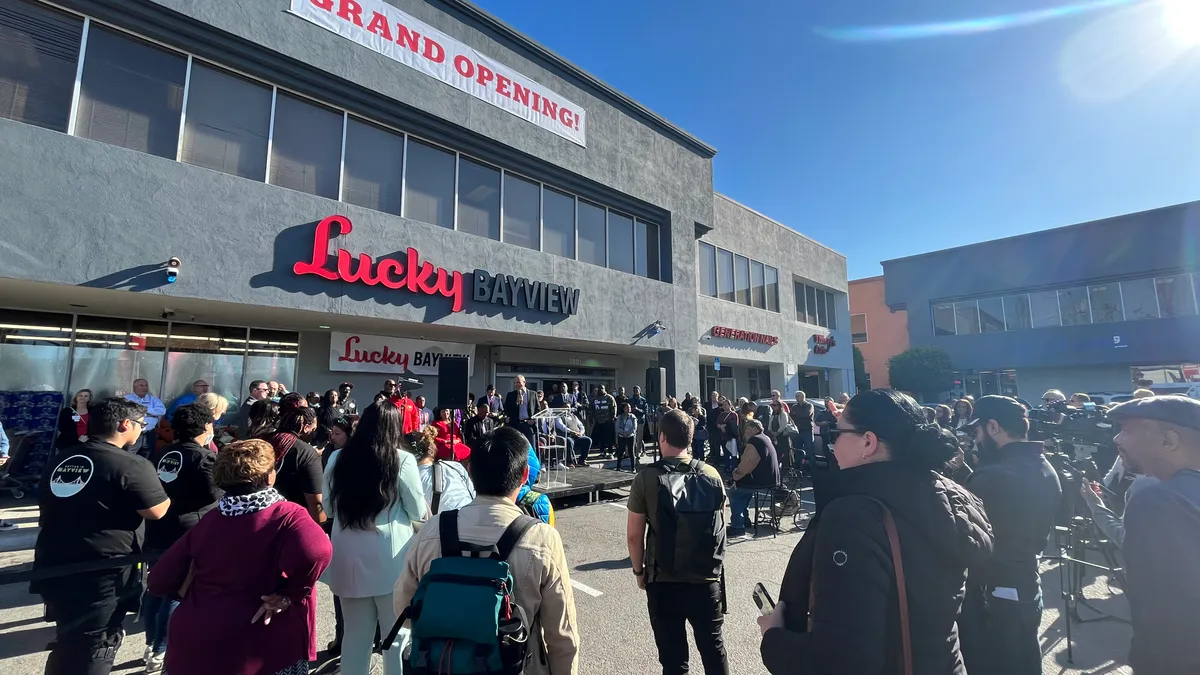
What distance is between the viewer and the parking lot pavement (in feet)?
12.2

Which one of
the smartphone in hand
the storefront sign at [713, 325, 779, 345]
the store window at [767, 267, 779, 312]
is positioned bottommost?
the smartphone in hand

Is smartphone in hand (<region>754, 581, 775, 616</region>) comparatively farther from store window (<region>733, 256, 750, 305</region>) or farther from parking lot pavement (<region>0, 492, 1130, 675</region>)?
store window (<region>733, 256, 750, 305</region>)

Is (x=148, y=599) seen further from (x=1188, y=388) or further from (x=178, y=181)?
(x=1188, y=388)

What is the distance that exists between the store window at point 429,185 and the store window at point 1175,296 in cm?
3896

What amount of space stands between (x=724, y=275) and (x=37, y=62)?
59.5ft

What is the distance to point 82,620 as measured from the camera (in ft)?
8.84

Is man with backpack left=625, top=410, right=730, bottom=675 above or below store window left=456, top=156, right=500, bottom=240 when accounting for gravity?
below

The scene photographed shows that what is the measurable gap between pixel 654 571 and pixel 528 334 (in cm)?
994

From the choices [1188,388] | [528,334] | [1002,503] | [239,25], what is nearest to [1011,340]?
[1188,388]

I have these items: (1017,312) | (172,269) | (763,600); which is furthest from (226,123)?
(1017,312)

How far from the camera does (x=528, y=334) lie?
12.4 meters

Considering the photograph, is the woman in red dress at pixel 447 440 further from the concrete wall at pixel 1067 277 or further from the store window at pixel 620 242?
the concrete wall at pixel 1067 277

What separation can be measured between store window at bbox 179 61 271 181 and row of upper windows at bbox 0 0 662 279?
0.7 inches

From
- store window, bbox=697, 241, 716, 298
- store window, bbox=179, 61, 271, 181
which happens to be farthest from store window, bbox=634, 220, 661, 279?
store window, bbox=179, 61, 271, 181
